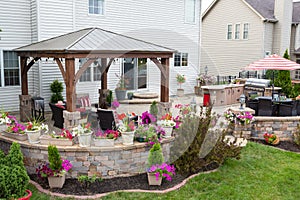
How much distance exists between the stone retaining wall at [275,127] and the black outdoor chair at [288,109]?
472mm

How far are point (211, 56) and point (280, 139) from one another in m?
14.3

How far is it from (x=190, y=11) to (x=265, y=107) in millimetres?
8386

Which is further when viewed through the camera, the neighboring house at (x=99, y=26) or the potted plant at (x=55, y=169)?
the neighboring house at (x=99, y=26)

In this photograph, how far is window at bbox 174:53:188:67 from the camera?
52.6 feet

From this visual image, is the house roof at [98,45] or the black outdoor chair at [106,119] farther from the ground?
the house roof at [98,45]

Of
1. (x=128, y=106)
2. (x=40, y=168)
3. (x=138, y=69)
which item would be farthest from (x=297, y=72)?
(x=40, y=168)

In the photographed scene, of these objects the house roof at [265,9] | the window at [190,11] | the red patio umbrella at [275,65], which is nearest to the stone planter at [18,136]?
the red patio umbrella at [275,65]

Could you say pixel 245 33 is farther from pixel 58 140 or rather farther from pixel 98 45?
pixel 58 140

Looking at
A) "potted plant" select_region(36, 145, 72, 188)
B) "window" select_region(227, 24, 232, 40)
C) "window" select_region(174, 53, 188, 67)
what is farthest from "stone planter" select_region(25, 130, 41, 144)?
"window" select_region(227, 24, 232, 40)

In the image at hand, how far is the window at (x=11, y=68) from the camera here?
36.3ft

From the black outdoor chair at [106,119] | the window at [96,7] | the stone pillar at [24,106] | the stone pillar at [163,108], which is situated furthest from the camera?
the window at [96,7]

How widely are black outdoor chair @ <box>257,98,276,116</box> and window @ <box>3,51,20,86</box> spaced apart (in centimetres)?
834

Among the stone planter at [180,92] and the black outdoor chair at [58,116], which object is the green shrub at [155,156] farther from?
the stone planter at [180,92]

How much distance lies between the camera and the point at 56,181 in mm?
5684
